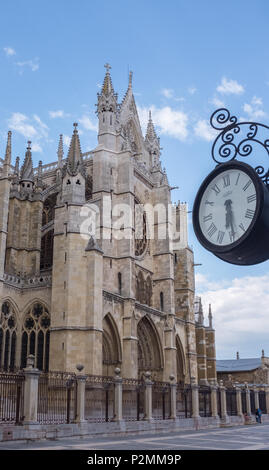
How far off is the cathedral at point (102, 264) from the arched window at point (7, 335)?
2.0 inches

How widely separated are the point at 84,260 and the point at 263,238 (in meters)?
22.0

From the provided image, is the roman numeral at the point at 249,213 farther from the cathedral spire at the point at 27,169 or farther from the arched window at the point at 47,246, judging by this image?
the cathedral spire at the point at 27,169

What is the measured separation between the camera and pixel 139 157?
1544 inches

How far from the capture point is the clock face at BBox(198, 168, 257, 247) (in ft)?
12.5

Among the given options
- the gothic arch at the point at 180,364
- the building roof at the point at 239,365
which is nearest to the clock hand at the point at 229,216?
the gothic arch at the point at 180,364

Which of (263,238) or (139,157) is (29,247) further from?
(263,238)

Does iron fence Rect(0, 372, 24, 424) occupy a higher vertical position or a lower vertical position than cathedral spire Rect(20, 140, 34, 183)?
lower

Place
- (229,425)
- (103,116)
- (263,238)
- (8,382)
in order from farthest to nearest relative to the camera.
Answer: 1. (103,116)
2. (229,425)
3. (8,382)
4. (263,238)

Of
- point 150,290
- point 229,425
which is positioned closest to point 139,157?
point 150,290

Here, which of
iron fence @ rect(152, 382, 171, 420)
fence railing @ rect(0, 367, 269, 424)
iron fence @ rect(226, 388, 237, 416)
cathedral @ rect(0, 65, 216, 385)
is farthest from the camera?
iron fence @ rect(226, 388, 237, 416)

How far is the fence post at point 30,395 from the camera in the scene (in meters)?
14.7

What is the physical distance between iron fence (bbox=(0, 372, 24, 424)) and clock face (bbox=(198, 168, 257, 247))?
12037 millimetres

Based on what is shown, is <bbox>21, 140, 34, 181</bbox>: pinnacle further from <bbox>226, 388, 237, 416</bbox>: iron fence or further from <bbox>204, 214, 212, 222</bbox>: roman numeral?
<bbox>204, 214, 212, 222</bbox>: roman numeral

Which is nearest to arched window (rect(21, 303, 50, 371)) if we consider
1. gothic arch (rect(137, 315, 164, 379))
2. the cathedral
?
the cathedral
